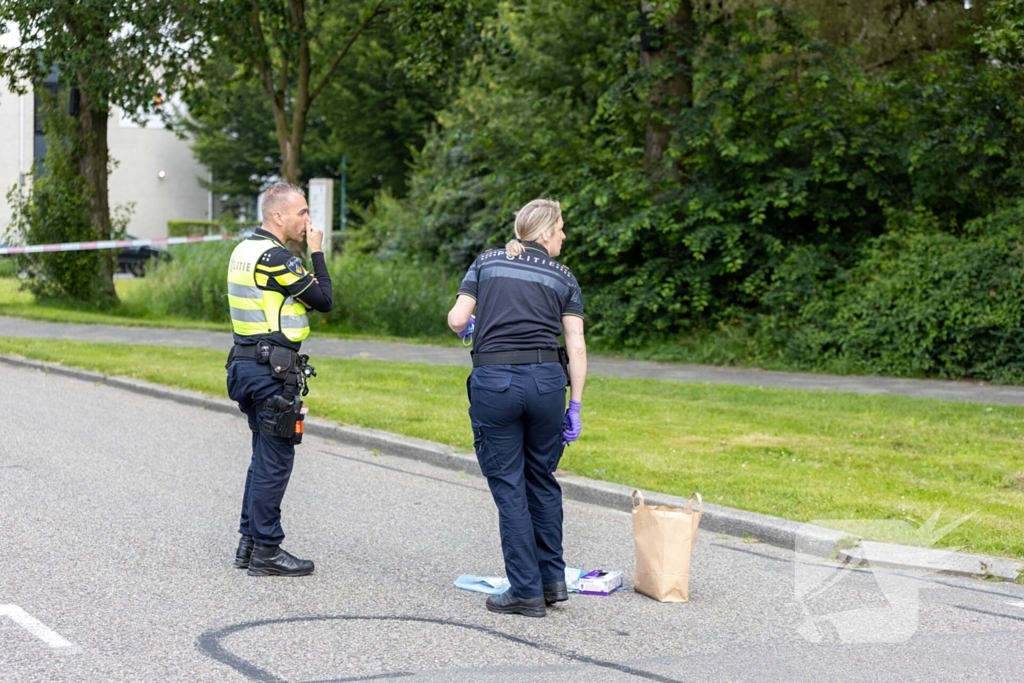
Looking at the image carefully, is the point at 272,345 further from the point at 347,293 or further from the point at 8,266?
the point at 8,266

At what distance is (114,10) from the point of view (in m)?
20.4

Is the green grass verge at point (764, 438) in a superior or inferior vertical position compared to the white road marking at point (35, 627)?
superior

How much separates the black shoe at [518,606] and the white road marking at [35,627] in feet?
6.01

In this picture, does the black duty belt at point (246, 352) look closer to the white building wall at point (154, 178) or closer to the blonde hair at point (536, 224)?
the blonde hair at point (536, 224)

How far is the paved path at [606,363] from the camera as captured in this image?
14406 mm

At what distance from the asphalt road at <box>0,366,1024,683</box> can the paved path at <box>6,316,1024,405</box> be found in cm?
687

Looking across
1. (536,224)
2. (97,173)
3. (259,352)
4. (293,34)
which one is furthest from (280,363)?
(97,173)

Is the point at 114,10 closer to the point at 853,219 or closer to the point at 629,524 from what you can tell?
the point at 853,219

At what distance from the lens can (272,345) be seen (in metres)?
6.41

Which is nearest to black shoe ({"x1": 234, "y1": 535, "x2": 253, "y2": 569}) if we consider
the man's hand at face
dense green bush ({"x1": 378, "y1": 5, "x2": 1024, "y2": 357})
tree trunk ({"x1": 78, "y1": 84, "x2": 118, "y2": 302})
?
the man's hand at face

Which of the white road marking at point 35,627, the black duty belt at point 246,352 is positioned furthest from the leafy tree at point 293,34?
the white road marking at point 35,627

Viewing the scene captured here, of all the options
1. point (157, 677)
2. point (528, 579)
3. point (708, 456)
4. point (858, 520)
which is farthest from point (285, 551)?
point (708, 456)

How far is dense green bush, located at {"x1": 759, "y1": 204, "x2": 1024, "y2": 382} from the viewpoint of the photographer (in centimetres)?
1523

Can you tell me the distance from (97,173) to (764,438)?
1747cm
